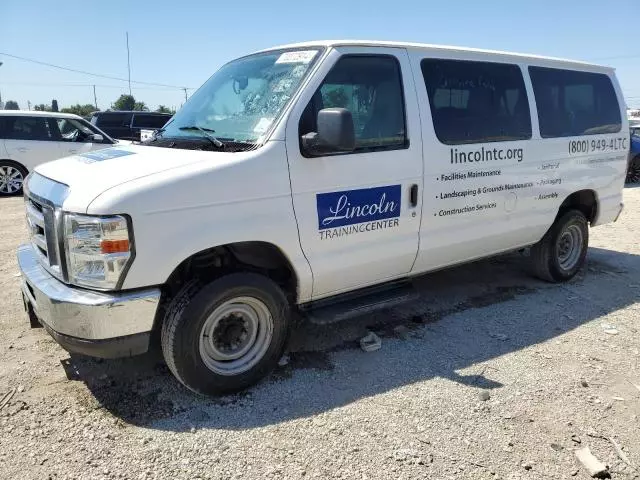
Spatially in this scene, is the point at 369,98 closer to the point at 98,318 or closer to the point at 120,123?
the point at 98,318

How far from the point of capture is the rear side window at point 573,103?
5.03 metres

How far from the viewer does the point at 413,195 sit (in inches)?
157

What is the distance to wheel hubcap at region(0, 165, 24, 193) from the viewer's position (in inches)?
465

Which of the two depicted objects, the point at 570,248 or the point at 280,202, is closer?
the point at 280,202

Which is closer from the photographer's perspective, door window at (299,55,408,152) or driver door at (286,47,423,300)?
driver door at (286,47,423,300)

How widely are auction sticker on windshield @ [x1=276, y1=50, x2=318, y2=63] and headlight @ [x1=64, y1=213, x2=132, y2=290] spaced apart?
168cm

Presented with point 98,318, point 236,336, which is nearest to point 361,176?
point 236,336

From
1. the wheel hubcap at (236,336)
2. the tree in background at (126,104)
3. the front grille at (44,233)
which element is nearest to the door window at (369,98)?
the wheel hubcap at (236,336)

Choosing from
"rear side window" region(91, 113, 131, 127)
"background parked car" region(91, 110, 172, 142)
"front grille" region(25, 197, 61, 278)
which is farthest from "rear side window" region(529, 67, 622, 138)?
"rear side window" region(91, 113, 131, 127)

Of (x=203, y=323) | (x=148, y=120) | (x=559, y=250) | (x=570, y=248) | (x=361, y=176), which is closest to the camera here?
(x=203, y=323)

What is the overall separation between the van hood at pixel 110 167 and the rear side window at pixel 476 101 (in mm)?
1855

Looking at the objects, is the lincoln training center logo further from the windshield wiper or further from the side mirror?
the windshield wiper

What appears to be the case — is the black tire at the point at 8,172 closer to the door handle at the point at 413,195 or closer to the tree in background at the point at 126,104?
the door handle at the point at 413,195

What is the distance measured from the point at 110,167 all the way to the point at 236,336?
4.36 feet
